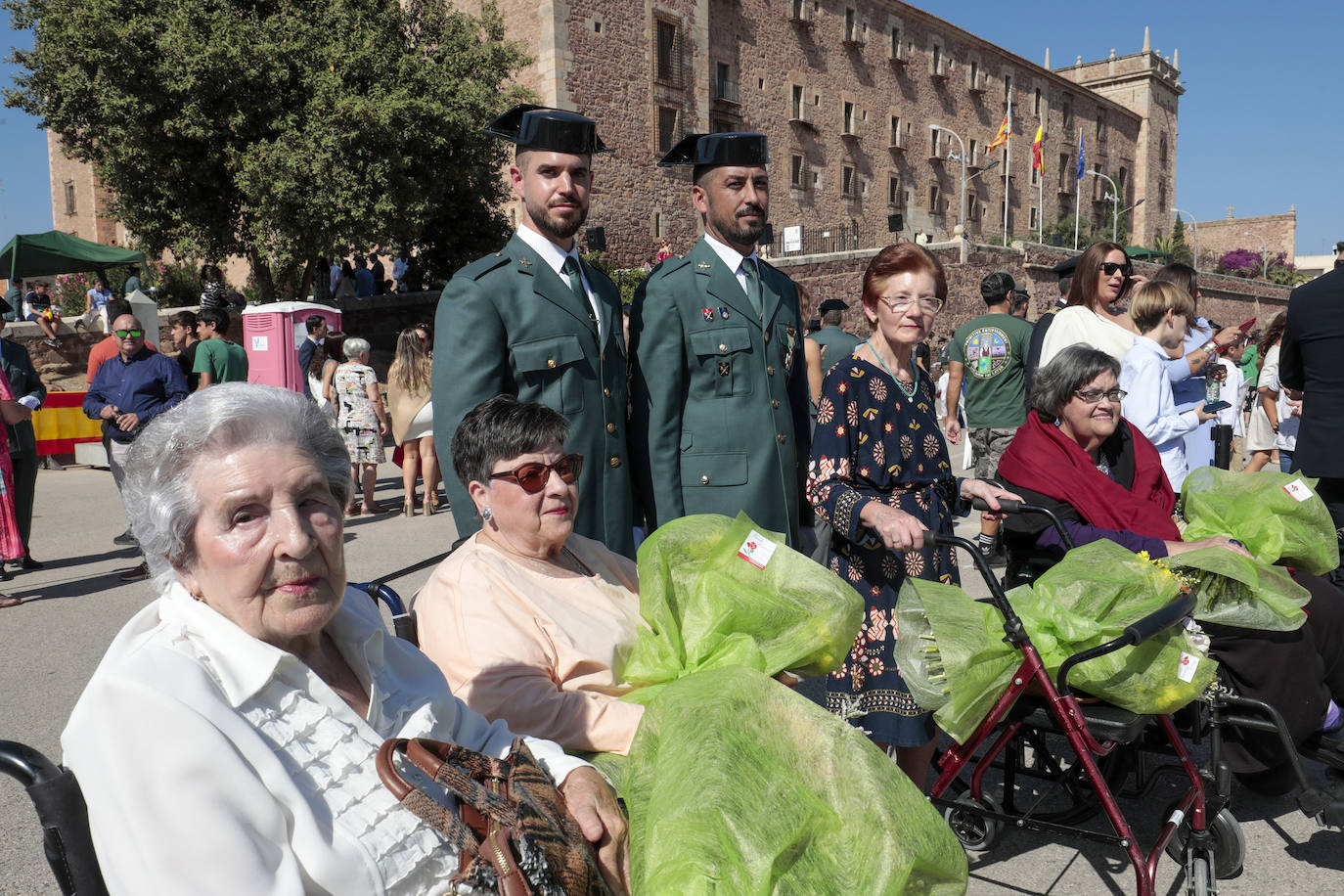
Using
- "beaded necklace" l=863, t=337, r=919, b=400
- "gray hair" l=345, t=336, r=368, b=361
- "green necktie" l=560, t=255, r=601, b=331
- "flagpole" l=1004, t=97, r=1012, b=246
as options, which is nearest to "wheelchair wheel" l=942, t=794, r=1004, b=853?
"beaded necklace" l=863, t=337, r=919, b=400

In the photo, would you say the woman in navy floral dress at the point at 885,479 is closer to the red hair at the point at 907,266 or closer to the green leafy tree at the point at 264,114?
the red hair at the point at 907,266

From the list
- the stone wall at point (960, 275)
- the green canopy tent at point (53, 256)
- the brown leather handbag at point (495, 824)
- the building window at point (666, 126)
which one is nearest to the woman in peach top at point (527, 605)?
the brown leather handbag at point (495, 824)

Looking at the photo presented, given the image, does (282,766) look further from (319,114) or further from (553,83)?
(553,83)

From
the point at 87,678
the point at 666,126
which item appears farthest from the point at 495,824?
the point at 666,126

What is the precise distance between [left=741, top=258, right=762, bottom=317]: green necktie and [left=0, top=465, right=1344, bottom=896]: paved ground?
1.91m

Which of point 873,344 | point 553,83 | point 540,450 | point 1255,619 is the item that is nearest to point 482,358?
point 540,450

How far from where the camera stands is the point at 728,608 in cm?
223

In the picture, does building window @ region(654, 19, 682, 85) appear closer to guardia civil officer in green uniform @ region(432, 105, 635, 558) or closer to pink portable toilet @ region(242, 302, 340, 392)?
pink portable toilet @ region(242, 302, 340, 392)

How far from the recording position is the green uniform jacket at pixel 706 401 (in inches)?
130

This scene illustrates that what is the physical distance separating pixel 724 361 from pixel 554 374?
568 millimetres

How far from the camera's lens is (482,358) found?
3.01m

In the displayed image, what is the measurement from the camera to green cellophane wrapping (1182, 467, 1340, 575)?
3.25 metres

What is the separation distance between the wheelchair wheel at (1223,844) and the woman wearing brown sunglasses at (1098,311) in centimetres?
267

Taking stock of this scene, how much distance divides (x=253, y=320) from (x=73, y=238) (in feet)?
30.2
